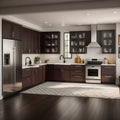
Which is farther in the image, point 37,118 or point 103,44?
point 103,44

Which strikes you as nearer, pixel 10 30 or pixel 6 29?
pixel 6 29

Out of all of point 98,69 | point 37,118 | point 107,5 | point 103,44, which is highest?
point 107,5

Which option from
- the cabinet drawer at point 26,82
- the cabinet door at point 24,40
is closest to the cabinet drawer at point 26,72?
the cabinet drawer at point 26,82

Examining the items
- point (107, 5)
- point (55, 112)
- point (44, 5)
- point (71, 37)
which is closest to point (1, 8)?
point (44, 5)

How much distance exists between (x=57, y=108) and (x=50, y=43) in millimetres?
5621

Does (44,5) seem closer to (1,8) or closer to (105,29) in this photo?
(1,8)

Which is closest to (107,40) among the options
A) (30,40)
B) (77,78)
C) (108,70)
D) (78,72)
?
(108,70)

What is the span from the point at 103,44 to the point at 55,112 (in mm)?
5613

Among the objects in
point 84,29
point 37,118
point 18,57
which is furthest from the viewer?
point 84,29

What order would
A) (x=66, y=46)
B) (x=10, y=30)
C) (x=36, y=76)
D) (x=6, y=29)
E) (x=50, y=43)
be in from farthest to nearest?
1. (x=50, y=43)
2. (x=66, y=46)
3. (x=36, y=76)
4. (x=10, y=30)
5. (x=6, y=29)

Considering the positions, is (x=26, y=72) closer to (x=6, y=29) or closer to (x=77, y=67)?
(x=6, y=29)

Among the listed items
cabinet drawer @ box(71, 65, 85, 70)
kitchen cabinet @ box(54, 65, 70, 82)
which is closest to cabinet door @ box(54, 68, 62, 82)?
kitchen cabinet @ box(54, 65, 70, 82)

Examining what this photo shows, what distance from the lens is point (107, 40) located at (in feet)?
A: 30.2

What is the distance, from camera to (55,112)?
4496 mm
